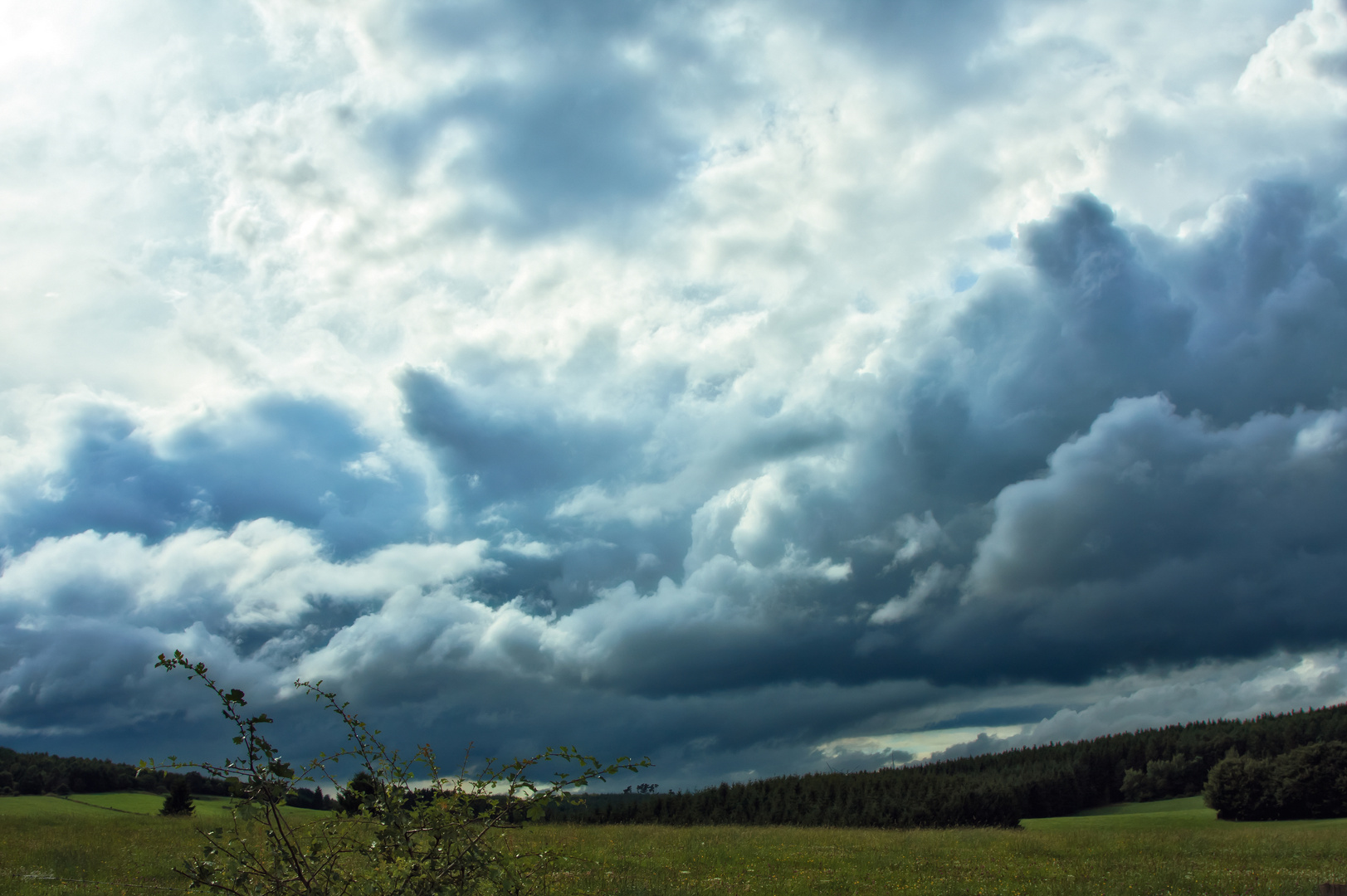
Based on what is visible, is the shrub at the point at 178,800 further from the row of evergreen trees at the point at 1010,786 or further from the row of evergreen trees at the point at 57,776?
the row of evergreen trees at the point at 1010,786

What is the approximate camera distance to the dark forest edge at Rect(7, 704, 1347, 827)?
70.2 meters

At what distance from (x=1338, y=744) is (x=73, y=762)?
131 meters

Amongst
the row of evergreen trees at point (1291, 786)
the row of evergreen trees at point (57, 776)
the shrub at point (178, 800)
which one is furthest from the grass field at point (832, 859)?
the row of evergreen trees at point (57, 776)

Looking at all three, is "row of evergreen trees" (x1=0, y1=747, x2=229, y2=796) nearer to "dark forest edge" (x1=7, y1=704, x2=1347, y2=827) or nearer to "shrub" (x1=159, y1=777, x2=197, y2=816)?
"dark forest edge" (x1=7, y1=704, x2=1347, y2=827)

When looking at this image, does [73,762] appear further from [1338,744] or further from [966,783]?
[1338,744]

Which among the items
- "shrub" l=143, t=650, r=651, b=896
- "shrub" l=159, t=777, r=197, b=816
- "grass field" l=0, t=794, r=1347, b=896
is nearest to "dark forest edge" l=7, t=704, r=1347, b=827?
"shrub" l=159, t=777, r=197, b=816

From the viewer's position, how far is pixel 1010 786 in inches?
4058

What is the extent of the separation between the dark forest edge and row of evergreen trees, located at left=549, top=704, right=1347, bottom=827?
→ 21 cm

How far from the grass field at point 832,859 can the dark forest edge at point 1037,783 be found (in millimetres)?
32133

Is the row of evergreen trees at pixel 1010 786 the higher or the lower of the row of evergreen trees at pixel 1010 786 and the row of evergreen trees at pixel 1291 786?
the lower

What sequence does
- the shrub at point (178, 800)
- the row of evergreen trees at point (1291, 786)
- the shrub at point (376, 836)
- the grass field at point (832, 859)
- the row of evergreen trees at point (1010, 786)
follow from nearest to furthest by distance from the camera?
the shrub at point (376, 836)
the grass field at point (832, 859)
the shrub at point (178, 800)
the row of evergreen trees at point (1291, 786)
the row of evergreen trees at point (1010, 786)

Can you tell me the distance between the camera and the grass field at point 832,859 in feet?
65.3

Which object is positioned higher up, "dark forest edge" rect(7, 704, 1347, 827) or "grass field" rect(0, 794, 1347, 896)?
"grass field" rect(0, 794, 1347, 896)

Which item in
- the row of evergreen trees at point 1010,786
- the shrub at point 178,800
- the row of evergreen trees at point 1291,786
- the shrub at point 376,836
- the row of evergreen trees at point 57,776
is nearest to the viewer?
the shrub at point 376,836
